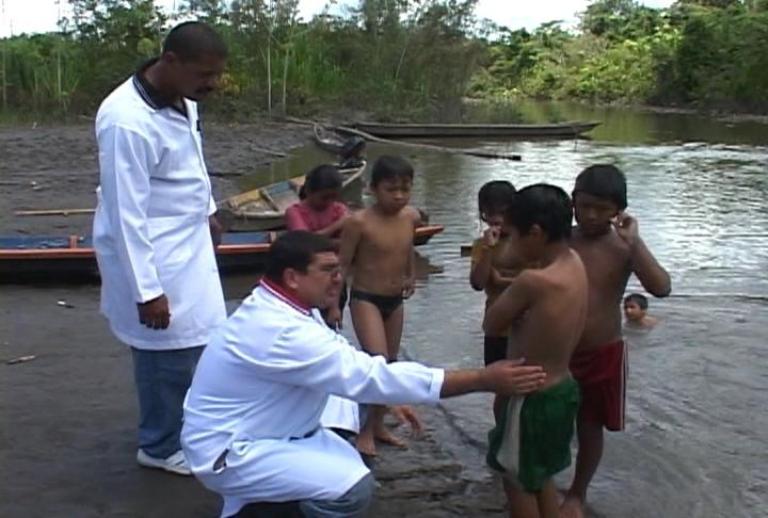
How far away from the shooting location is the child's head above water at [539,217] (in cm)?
342

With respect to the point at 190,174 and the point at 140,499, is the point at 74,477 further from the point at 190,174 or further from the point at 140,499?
the point at 190,174

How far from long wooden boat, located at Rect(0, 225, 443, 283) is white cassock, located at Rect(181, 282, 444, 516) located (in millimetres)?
5946

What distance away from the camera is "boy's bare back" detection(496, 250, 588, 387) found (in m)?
3.47

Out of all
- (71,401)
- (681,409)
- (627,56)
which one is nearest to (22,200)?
(71,401)

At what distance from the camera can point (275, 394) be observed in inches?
123

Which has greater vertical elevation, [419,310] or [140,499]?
[140,499]

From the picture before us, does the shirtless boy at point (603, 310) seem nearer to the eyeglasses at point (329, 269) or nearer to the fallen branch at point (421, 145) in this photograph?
the eyeglasses at point (329, 269)

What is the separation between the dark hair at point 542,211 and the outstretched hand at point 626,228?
0.58m

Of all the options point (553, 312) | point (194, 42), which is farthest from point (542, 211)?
point (194, 42)

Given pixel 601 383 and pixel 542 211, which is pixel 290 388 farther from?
pixel 601 383

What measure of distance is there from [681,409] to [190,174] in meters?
3.14

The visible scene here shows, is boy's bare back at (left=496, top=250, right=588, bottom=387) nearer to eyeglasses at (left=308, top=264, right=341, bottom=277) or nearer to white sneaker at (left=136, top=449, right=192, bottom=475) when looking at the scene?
eyeglasses at (left=308, top=264, right=341, bottom=277)

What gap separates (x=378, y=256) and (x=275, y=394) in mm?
1631

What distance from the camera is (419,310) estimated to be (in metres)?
8.84
